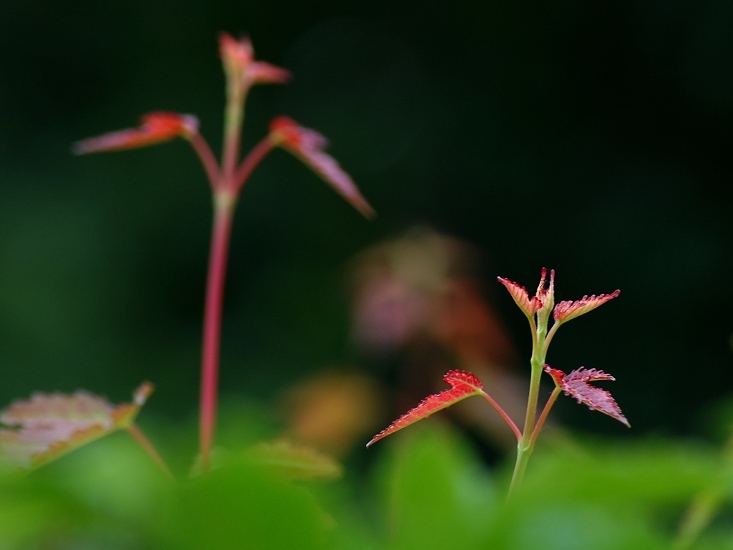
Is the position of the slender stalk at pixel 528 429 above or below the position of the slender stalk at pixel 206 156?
below

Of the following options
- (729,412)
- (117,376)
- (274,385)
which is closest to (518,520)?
(729,412)

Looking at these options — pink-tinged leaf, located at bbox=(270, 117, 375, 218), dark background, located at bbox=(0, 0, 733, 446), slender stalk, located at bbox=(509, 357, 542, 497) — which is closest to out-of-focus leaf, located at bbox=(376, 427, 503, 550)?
slender stalk, located at bbox=(509, 357, 542, 497)

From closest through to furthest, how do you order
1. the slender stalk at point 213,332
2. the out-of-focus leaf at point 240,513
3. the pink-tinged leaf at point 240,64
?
the out-of-focus leaf at point 240,513, the slender stalk at point 213,332, the pink-tinged leaf at point 240,64

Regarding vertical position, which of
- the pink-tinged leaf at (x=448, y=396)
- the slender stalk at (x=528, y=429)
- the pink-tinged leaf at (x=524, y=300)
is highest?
the pink-tinged leaf at (x=524, y=300)

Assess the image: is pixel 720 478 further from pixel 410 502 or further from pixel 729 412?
pixel 729 412

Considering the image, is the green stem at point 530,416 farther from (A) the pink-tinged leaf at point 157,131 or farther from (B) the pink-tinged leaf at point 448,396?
(A) the pink-tinged leaf at point 157,131

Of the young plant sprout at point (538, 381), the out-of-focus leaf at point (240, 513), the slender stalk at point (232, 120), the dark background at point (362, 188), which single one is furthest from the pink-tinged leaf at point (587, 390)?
the dark background at point (362, 188)
